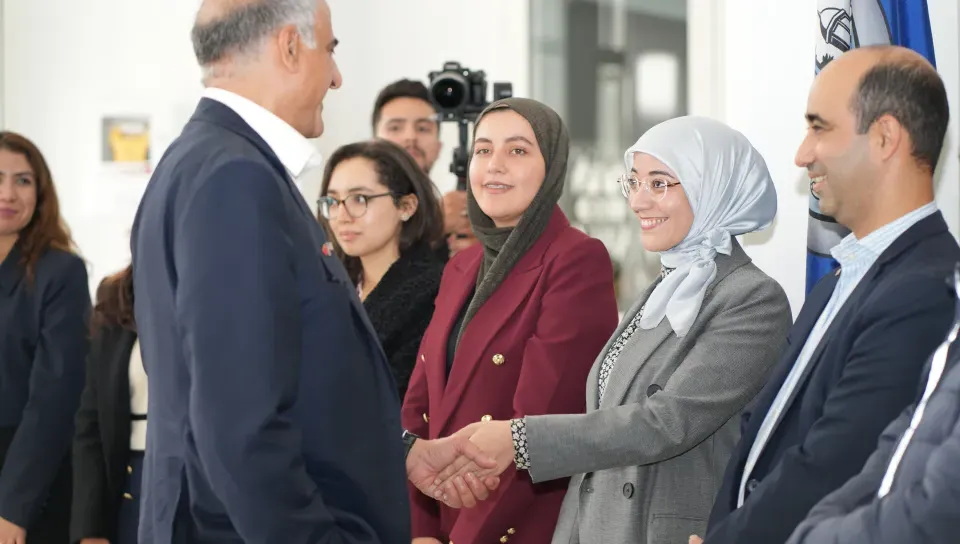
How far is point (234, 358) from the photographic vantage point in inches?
57.6

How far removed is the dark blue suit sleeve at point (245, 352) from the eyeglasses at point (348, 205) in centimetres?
153

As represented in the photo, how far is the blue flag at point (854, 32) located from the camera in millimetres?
2595

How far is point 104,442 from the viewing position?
10.7 ft

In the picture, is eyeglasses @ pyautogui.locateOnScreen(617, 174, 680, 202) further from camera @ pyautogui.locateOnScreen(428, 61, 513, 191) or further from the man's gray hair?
camera @ pyautogui.locateOnScreen(428, 61, 513, 191)

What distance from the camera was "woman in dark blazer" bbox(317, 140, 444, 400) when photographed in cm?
300

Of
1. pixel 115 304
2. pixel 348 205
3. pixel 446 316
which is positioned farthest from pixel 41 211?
pixel 446 316

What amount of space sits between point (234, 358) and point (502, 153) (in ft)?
4.21

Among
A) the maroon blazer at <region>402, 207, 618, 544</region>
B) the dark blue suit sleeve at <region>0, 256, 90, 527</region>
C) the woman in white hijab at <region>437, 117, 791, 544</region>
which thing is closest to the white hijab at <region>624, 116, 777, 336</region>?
the woman in white hijab at <region>437, 117, 791, 544</region>

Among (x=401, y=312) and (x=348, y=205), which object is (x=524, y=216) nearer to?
(x=401, y=312)

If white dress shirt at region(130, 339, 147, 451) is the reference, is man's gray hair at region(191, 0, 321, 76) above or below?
above

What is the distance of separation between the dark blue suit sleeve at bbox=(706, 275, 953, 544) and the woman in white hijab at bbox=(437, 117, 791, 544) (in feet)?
1.43

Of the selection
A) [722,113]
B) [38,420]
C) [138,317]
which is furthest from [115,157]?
[138,317]

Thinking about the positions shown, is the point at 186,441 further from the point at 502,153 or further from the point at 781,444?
the point at 502,153

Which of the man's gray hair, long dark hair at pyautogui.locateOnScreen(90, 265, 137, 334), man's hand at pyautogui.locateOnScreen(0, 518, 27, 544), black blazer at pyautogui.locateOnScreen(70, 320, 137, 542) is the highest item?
the man's gray hair
